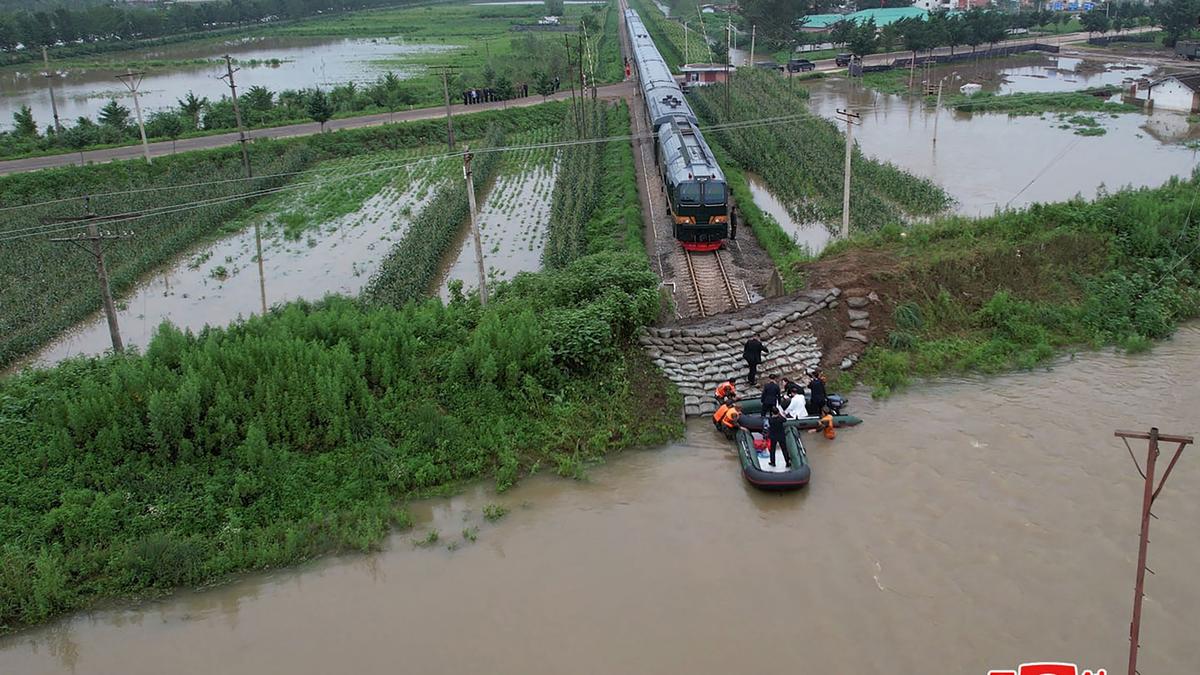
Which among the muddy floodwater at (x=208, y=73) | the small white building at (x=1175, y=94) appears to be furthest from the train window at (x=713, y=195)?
the muddy floodwater at (x=208, y=73)

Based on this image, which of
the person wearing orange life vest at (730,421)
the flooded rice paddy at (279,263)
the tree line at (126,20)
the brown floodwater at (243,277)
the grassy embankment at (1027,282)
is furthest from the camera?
the tree line at (126,20)

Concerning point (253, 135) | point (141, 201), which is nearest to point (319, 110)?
point (253, 135)

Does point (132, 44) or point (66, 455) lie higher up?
point (132, 44)

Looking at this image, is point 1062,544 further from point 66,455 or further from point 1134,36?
point 1134,36

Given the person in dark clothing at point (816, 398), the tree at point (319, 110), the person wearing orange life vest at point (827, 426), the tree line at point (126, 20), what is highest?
the tree line at point (126, 20)

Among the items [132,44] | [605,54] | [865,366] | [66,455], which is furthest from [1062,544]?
[132,44]

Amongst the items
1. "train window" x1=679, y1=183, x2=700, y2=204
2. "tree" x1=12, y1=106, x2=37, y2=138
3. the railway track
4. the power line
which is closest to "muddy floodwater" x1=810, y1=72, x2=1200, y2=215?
the power line

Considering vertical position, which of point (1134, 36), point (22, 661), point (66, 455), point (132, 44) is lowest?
point (22, 661)

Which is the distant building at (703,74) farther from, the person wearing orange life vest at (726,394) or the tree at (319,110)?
the person wearing orange life vest at (726,394)
